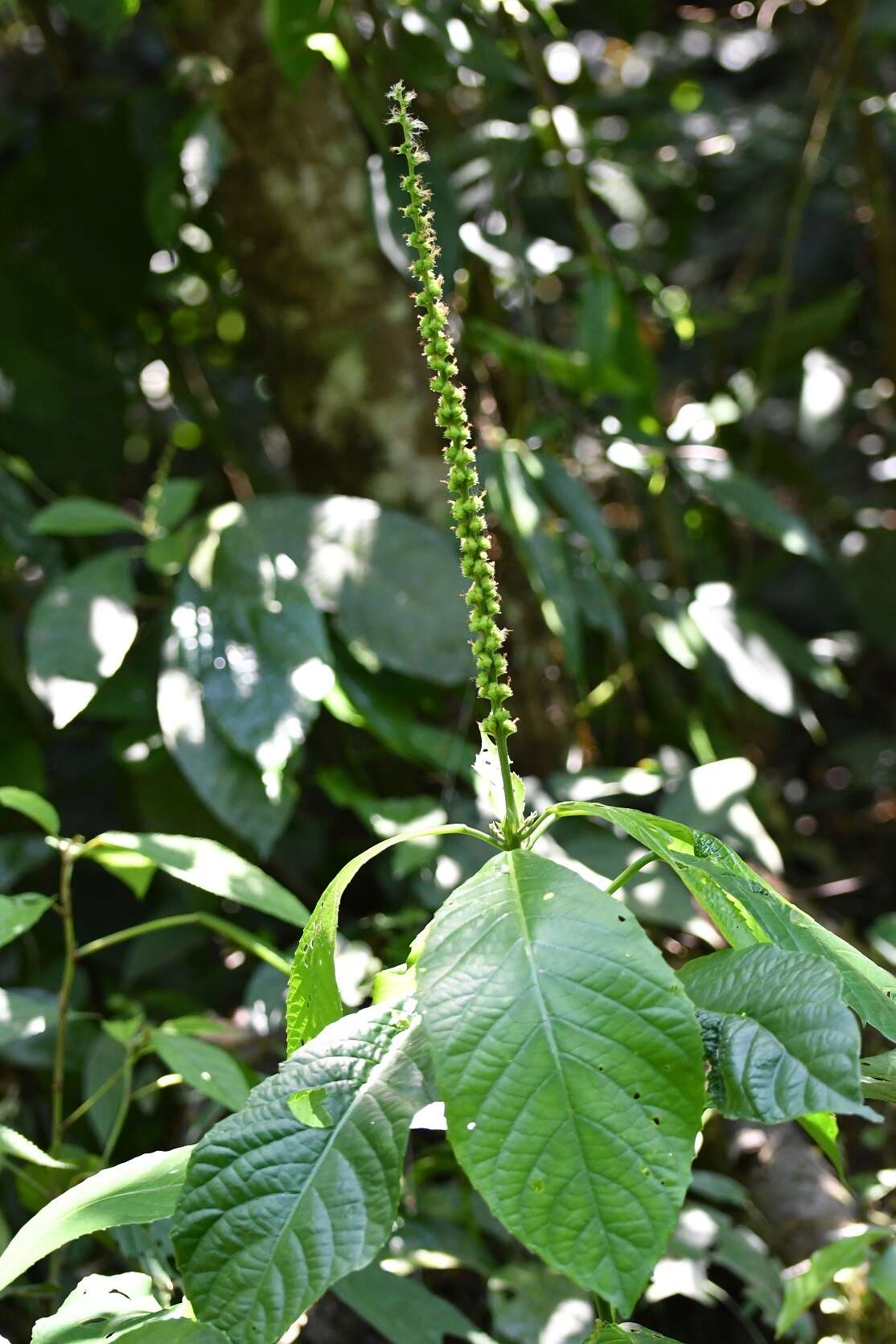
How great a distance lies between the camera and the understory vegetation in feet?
1.83

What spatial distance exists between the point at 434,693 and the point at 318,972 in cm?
81

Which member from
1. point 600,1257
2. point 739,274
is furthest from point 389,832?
point 739,274

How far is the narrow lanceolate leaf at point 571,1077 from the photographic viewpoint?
502mm

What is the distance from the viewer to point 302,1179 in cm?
58

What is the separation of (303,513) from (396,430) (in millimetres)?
262

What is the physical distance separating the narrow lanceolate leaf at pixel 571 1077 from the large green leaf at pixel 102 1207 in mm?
212

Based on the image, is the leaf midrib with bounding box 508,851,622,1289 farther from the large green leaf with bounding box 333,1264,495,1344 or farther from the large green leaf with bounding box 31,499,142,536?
the large green leaf with bounding box 31,499,142,536

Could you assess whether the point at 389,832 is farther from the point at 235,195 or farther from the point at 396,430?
the point at 235,195

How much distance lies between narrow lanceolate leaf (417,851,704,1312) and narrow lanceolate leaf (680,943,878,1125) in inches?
1.4

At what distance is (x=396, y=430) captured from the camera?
1.57 meters

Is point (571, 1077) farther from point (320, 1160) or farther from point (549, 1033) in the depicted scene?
point (320, 1160)

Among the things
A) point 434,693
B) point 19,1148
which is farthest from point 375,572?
point 19,1148

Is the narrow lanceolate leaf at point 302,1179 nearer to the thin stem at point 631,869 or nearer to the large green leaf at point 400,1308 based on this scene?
the thin stem at point 631,869

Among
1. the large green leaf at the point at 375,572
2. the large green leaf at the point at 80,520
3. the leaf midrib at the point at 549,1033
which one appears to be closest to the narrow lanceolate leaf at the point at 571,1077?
the leaf midrib at the point at 549,1033
